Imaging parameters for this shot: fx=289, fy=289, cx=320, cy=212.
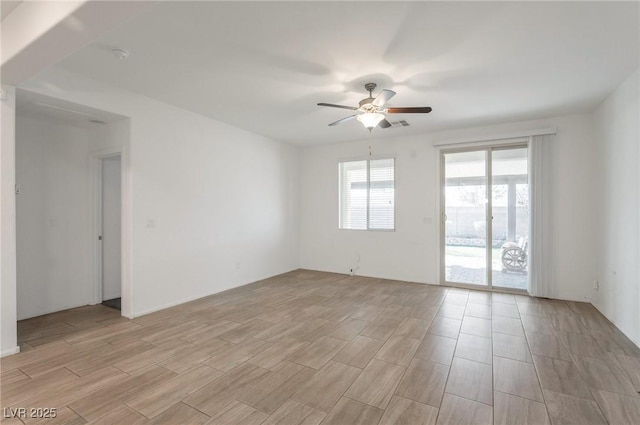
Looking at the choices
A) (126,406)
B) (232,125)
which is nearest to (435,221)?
(232,125)

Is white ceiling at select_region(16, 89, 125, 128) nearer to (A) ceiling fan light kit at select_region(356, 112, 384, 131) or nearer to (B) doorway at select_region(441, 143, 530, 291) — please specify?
(A) ceiling fan light kit at select_region(356, 112, 384, 131)

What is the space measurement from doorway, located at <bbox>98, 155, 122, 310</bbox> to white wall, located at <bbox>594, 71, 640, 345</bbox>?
6.69m

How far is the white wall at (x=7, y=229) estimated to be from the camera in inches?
108

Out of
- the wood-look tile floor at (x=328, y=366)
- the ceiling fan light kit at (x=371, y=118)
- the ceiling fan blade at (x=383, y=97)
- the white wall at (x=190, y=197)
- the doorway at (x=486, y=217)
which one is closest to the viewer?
the wood-look tile floor at (x=328, y=366)

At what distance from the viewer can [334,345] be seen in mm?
3018

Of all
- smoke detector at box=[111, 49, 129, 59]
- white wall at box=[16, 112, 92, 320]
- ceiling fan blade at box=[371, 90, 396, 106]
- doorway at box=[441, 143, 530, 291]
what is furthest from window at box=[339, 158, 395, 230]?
white wall at box=[16, 112, 92, 320]

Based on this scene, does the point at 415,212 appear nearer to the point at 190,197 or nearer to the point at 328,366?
the point at 328,366

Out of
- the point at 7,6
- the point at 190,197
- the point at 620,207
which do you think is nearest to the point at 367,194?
the point at 190,197

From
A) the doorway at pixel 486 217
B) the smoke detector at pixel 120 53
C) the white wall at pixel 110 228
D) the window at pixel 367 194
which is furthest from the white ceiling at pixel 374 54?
the window at pixel 367 194

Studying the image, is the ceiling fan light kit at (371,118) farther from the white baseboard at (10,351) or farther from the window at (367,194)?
the white baseboard at (10,351)

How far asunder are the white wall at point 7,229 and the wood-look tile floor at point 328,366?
0.84 ft

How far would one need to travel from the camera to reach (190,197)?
176 inches

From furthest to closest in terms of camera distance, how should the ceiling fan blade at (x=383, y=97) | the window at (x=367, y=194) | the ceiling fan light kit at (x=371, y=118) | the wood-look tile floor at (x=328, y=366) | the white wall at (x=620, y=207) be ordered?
1. the window at (x=367, y=194)
2. the ceiling fan light kit at (x=371, y=118)
3. the white wall at (x=620, y=207)
4. the ceiling fan blade at (x=383, y=97)
5. the wood-look tile floor at (x=328, y=366)

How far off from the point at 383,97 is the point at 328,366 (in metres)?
2.66
